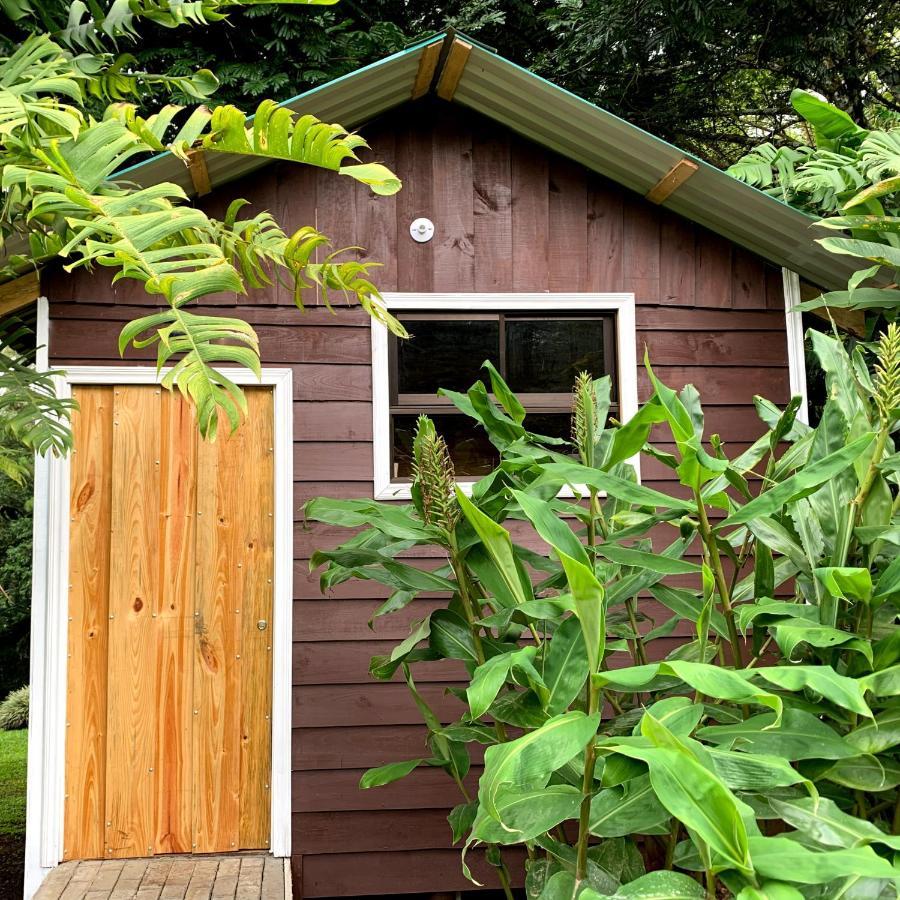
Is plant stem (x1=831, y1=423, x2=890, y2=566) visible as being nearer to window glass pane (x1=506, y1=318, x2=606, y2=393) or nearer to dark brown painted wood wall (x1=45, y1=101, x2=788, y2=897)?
dark brown painted wood wall (x1=45, y1=101, x2=788, y2=897)

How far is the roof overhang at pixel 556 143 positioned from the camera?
3.35 m

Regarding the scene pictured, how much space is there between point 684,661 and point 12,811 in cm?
583

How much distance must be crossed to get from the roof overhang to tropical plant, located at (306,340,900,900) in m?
1.31

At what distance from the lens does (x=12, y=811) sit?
5918 mm

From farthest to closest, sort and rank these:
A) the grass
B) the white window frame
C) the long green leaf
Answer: the grass, the white window frame, the long green leaf

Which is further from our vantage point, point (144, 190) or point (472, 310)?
point (472, 310)

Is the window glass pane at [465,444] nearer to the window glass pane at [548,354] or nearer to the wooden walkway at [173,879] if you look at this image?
the window glass pane at [548,354]

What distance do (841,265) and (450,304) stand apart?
5.40 feet

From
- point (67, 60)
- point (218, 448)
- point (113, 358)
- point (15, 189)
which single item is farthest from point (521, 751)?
point (113, 358)

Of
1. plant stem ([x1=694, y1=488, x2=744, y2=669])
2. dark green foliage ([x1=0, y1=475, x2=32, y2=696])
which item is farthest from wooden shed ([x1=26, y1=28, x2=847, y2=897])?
dark green foliage ([x1=0, y1=475, x2=32, y2=696])

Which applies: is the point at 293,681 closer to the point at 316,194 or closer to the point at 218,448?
the point at 218,448

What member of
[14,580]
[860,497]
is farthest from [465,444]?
[14,580]

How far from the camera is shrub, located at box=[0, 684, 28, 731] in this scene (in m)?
7.95

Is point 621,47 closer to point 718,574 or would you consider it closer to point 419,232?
point 419,232
